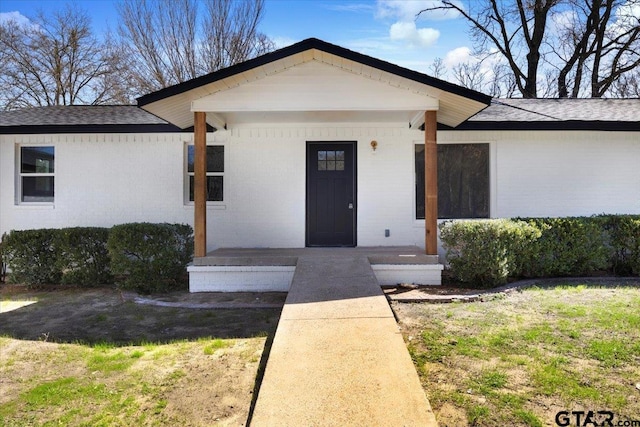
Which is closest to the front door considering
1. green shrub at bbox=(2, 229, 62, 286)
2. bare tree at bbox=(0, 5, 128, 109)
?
green shrub at bbox=(2, 229, 62, 286)

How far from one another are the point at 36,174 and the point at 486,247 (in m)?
8.81

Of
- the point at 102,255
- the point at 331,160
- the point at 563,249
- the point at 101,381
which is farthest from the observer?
the point at 331,160

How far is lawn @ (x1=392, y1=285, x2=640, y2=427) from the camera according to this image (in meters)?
2.77

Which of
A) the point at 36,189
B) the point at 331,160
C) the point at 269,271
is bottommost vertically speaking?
the point at 269,271

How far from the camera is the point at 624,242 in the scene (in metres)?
6.99

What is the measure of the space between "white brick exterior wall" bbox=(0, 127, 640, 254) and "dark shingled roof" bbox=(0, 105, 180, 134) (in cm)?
25

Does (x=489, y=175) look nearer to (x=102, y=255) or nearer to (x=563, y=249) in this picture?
(x=563, y=249)

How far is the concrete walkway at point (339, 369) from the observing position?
243cm

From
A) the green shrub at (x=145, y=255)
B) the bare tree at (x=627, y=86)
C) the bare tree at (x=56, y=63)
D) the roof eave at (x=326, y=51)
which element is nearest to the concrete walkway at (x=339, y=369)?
the green shrub at (x=145, y=255)

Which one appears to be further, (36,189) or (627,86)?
(627,86)

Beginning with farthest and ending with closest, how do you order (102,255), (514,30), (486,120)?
(514,30) < (486,120) < (102,255)

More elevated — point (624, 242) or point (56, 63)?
point (56, 63)

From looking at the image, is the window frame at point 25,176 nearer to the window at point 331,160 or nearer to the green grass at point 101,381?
the green grass at point 101,381

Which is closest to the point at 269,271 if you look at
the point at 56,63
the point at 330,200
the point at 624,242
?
the point at 330,200
